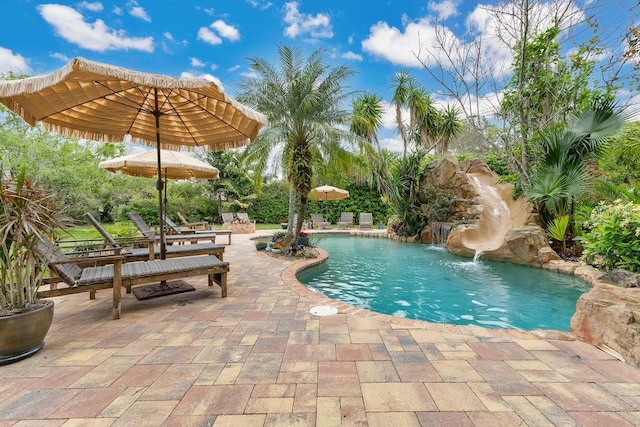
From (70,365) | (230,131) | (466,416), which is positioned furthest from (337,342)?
(230,131)

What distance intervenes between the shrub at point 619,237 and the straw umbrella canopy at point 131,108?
703 cm

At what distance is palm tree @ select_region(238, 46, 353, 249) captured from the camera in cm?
804

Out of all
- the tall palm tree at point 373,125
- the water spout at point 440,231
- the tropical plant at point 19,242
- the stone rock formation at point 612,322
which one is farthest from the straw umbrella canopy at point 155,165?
the water spout at point 440,231

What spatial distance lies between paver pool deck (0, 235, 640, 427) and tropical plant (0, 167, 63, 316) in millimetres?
589

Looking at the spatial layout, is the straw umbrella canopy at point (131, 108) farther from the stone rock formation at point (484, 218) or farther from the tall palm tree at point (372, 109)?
the tall palm tree at point (372, 109)

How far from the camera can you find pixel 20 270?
263cm

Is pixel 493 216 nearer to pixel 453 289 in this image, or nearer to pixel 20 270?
pixel 453 289

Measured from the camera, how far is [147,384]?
2221mm

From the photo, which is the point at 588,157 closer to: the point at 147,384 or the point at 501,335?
the point at 501,335

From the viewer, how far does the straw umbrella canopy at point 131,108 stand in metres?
2.99

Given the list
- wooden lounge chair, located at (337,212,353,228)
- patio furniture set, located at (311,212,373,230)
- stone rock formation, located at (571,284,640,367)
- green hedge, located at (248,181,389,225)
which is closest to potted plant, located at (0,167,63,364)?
stone rock formation, located at (571,284,640,367)

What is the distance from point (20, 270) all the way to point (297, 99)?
695cm

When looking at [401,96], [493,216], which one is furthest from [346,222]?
[493,216]

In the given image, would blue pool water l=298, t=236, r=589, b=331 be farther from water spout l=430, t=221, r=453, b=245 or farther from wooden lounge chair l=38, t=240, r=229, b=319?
water spout l=430, t=221, r=453, b=245
